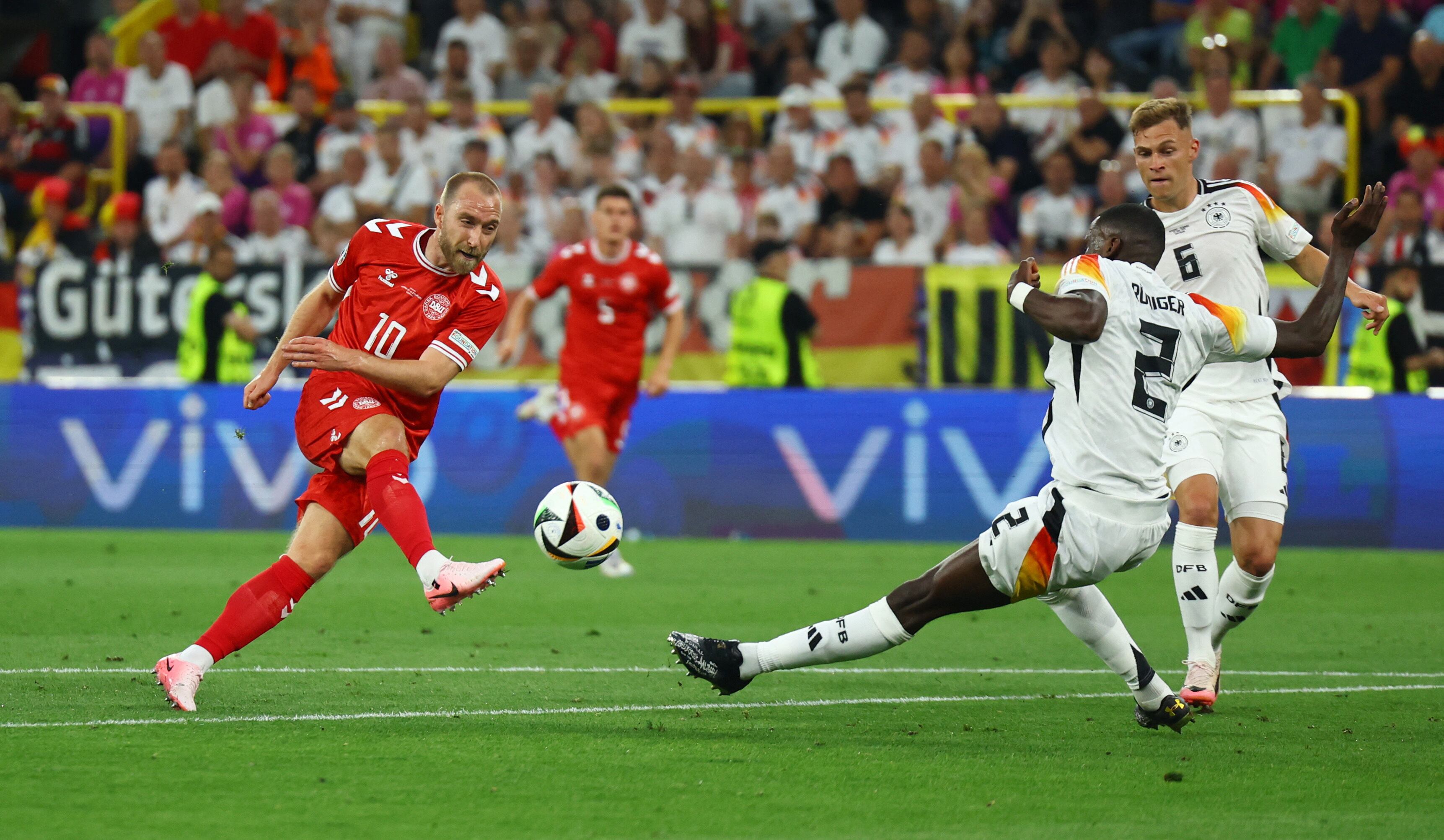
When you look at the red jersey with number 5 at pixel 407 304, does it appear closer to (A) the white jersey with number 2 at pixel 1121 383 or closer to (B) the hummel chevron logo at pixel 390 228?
(B) the hummel chevron logo at pixel 390 228

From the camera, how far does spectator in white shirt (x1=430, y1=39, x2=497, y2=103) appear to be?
1794cm

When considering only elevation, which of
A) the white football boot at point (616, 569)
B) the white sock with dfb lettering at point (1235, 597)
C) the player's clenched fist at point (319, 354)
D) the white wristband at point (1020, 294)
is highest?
the white wristband at point (1020, 294)

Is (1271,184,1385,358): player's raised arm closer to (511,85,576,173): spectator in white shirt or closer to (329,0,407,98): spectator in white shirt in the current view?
(511,85,576,173): spectator in white shirt

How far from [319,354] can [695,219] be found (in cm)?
1010

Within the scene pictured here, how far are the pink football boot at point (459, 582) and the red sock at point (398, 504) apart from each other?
187 mm

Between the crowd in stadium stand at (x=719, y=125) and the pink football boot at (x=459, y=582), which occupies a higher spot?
the crowd in stadium stand at (x=719, y=125)

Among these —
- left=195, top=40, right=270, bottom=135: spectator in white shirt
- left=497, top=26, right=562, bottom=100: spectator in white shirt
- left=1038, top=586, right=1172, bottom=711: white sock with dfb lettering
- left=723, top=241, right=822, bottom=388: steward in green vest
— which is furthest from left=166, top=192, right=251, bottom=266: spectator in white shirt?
left=1038, top=586, right=1172, bottom=711: white sock with dfb lettering

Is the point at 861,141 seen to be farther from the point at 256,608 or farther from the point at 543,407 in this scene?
the point at 256,608

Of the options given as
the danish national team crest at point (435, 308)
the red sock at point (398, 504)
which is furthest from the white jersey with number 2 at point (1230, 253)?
the red sock at point (398, 504)

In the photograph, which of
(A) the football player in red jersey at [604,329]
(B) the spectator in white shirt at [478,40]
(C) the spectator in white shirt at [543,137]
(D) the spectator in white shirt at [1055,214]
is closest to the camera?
(A) the football player in red jersey at [604,329]

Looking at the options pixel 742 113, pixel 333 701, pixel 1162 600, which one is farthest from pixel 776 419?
pixel 333 701

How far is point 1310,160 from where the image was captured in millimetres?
15328

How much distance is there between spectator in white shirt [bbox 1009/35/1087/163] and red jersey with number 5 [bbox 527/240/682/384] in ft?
18.6

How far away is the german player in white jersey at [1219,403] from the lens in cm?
663
